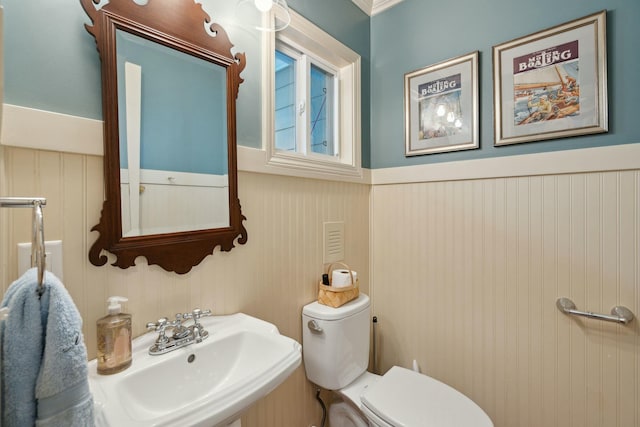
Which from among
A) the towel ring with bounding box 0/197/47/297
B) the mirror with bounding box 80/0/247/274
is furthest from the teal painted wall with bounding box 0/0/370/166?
the towel ring with bounding box 0/197/47/297

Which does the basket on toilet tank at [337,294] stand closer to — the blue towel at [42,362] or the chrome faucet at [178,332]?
the chrome faucet at [178,332]

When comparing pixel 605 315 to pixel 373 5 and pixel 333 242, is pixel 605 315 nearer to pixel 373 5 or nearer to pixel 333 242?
pixel 333 242

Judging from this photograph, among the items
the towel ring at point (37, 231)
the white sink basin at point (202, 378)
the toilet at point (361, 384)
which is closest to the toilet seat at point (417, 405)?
the toilet at point (361, 384)

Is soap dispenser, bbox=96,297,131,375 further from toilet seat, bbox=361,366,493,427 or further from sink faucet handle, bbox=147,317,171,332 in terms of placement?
toilet seat, bbox=361,366,493,427

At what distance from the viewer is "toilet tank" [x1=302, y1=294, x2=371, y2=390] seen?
1.33m

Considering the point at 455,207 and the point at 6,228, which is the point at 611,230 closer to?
the point at 455,207

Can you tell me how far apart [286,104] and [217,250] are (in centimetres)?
92

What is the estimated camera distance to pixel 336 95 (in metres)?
1.78

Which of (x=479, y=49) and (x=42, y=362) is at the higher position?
(x=479, y=49)

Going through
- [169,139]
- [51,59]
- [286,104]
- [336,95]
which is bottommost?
[169,139]

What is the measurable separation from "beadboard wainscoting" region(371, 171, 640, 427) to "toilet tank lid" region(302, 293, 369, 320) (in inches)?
16.4

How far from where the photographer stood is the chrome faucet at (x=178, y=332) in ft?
2.83

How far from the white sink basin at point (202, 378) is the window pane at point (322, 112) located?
3.52ft

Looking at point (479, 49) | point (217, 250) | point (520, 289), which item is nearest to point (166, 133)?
point (217, 250)
